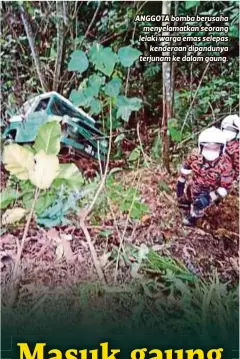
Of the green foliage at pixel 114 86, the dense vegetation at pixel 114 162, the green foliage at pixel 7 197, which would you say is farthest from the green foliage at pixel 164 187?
the green foliage at pixel 7 197

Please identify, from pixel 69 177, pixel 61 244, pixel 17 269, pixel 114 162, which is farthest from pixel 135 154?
pixel 17 269

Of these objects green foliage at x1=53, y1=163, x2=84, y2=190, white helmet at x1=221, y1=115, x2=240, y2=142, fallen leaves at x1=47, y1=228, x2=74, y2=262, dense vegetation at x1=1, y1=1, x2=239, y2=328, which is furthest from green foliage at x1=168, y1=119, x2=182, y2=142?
fallen leaves at x1=47, y1=228, x2=74, y2=262

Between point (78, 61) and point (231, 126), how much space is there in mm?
387

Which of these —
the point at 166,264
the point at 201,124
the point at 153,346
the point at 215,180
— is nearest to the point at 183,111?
the point at 201,124

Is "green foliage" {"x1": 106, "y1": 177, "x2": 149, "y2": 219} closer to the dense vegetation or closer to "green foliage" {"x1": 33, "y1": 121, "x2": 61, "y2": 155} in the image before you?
the dense vegetation

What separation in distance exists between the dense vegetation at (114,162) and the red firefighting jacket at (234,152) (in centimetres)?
6

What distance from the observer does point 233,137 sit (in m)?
1.60

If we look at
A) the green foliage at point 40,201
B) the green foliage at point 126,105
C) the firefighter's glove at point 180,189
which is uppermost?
the green foliage at point 126,105

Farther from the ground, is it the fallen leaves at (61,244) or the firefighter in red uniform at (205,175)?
the firefighter in red uniform at (205,175)

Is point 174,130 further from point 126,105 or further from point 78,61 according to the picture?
point 78,61

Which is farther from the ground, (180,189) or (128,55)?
(128,55)

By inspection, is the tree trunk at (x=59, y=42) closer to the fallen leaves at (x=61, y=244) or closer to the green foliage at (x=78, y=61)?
the green foliage at (x=78, y=61)

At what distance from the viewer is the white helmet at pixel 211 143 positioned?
160 cm

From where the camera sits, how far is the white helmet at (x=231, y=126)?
1.60m
